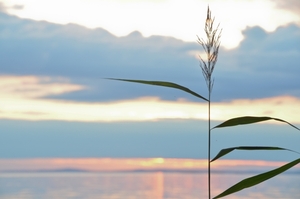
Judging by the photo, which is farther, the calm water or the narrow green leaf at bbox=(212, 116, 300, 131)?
the calm water

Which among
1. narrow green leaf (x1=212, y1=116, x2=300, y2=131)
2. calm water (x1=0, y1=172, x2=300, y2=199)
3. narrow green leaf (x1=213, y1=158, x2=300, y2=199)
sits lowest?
calm water (x1=0, y1=172, x2=300, y2=199)

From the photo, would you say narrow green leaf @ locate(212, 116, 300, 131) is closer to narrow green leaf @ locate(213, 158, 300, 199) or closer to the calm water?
narrow green leaf @ locate(213, 158, 300, 199)

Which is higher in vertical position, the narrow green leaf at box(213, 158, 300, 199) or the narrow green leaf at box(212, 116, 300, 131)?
the narrow green leaf at box(212, 116, 300, 131)

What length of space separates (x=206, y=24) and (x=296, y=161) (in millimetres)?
835

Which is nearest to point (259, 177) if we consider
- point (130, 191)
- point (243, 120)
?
point (243, 120)

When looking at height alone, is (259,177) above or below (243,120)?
below

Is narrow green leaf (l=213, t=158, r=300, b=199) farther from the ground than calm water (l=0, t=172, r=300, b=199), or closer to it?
farther from the ground

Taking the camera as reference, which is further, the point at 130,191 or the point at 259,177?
the point at 130,191

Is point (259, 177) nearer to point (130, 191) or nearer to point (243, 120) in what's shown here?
point (243, 120)

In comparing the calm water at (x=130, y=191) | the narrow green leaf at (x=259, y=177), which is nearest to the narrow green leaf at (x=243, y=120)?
the narrow green leaf at (x=259, y=177)

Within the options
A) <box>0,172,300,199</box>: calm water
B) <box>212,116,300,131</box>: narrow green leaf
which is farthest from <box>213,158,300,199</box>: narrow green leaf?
<box>0,172,300,199</box>: calm water

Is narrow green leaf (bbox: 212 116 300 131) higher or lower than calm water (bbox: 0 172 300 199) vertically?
higher

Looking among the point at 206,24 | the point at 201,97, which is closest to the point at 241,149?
the point at 201,97

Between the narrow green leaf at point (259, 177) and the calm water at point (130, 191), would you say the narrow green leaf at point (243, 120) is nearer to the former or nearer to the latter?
the narrow green leaf at point (259, 177)
